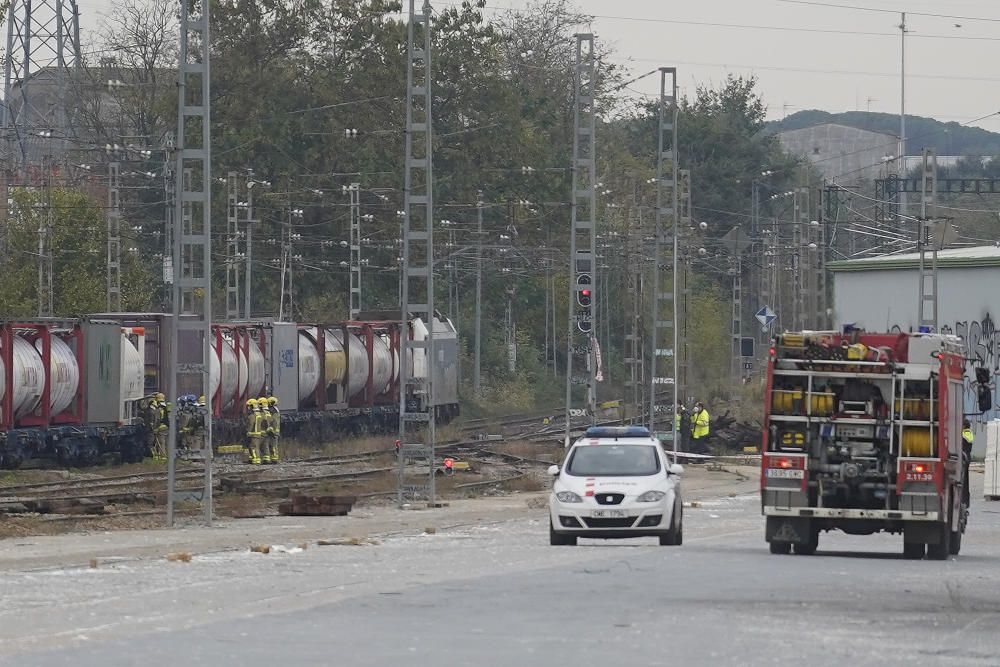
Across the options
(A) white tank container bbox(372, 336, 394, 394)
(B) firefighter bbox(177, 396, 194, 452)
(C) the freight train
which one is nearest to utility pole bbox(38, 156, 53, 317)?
(C) the freight train

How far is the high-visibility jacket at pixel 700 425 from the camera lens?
193 ft

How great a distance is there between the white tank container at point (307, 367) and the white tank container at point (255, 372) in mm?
2606

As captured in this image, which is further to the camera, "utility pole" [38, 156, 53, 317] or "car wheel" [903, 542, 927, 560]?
"utility pole" [38, 156, 53, 317]

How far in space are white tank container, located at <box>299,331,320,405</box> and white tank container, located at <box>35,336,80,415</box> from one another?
1324 centimetres

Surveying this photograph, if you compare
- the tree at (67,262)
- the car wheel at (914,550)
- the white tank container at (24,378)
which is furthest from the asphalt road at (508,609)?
the tree at (67,262)

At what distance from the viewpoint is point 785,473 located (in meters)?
25.4

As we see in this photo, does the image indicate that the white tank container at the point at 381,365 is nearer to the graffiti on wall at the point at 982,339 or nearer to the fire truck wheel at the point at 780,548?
the graffiti on wall at the point at 982,339

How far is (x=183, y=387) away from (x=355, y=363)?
38.1 ft

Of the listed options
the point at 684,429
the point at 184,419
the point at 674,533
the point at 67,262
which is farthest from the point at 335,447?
the point at 674,533

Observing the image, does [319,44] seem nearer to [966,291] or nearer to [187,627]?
[966,291]

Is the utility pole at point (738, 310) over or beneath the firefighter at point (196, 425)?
over

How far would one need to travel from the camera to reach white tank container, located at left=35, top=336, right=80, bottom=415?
152 ft

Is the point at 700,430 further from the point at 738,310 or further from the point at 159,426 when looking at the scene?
the point at 738,310

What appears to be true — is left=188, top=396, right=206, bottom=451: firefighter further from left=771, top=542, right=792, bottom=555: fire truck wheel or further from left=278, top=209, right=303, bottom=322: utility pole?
left=771, top=542, right=792, bottom=555: fire truck wheel
